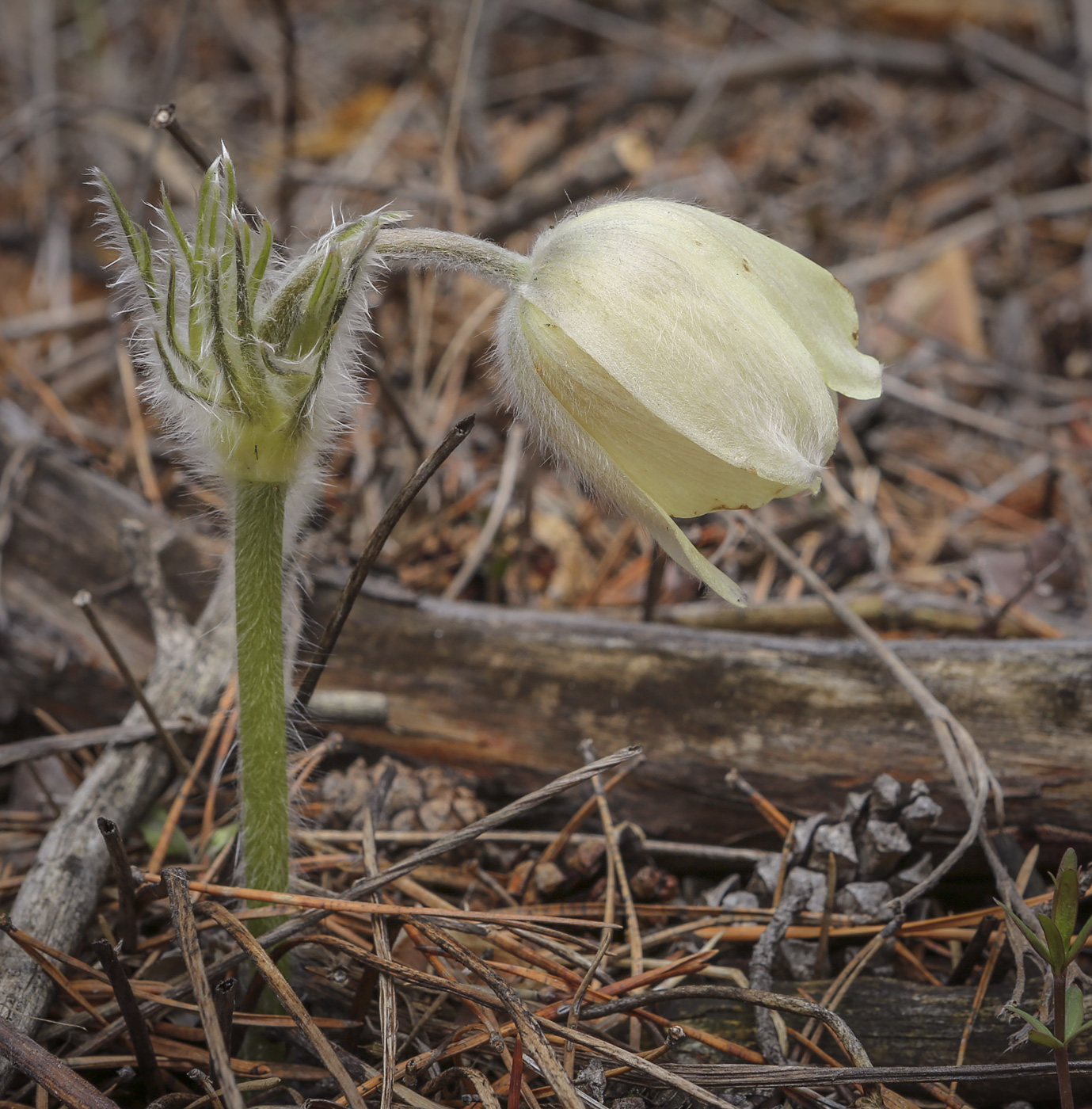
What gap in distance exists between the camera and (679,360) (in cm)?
109

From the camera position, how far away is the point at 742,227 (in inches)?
46.5

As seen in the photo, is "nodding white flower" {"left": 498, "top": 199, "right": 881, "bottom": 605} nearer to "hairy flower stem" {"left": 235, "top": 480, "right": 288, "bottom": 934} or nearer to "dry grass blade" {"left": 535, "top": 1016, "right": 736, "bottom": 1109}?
"hairy flower stem" {"left": 235, "top": 480, "right": 288, "bottom": 934}

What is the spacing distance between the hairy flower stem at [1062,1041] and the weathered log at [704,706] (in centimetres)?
47

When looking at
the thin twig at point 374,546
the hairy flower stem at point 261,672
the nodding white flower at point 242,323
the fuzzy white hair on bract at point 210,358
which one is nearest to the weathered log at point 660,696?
the thin twig at point 374,546

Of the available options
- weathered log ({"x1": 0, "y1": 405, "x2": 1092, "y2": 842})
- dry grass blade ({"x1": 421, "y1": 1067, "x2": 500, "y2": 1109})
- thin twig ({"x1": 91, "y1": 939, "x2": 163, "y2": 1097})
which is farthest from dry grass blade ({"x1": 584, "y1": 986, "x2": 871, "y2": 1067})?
thin twig ({"x1": 91, "y1": 939, "x2": 163, "y2": 1097})

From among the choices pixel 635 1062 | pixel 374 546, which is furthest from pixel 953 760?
pixel 374 546

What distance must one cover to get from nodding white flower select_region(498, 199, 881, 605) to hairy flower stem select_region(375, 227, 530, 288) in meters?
0.02

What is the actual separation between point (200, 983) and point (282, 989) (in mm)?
126

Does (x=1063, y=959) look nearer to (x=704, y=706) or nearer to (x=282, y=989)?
(x=704, y=706)

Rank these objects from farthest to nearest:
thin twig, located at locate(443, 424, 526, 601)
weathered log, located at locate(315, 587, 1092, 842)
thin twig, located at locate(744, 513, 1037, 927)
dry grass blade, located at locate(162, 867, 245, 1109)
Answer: thin twig, located at locate(443, 424, 526, 601), weathered log, located at locate(315, 587, 1092, 842), thin twig, located at locate(744, 513, 1037, 927), dry grass blade, located at locate(162, 867, 245, 1109)

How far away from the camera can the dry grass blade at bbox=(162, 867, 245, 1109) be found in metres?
0.90

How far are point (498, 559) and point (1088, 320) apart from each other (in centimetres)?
209

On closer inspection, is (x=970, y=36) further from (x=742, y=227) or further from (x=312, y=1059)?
(x=312, y=1059)

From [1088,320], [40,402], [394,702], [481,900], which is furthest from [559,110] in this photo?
[481,900]
